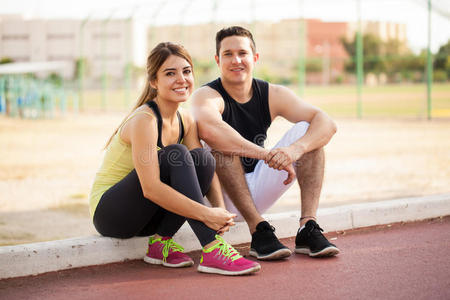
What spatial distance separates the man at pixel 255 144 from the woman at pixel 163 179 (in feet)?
0.65

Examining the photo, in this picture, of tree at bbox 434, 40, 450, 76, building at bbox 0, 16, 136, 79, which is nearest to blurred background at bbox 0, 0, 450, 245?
tree at bbox 434, 40, 450, 76

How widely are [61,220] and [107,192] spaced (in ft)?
6.51

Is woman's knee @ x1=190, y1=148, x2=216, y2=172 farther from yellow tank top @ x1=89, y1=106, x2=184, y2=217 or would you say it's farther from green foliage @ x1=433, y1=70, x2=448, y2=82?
green foliage @ x1=433, y1=70, x2=448, y2=82

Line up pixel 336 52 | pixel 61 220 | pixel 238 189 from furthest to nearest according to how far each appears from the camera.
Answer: pixel 336 52 < pixel 61 220 < pixel 238 189

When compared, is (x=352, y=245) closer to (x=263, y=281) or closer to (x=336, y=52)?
(x=263, y=281)

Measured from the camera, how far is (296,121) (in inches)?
158

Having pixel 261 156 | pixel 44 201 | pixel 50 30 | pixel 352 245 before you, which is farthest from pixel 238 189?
pixel 50 30

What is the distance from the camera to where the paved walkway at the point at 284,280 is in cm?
283

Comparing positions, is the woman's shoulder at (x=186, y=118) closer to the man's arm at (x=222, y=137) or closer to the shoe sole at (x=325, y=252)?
the man's arm at (x=222, y=137)

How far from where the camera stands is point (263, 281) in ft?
9.87

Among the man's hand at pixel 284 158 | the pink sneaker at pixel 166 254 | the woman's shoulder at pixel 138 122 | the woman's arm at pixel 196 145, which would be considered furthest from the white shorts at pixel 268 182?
the woman's shoulder at pixel 138 122

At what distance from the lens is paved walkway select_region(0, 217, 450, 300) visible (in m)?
2.83

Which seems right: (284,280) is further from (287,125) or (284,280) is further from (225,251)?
(287,125)

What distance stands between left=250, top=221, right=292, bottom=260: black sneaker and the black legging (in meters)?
0.39
